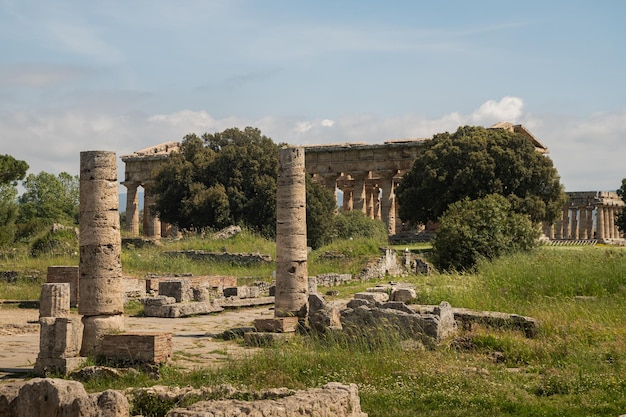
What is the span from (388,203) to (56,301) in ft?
135

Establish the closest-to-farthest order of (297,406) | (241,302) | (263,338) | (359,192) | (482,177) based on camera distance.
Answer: (297,406), (263,338), (241,302), (482,177), (359,192)

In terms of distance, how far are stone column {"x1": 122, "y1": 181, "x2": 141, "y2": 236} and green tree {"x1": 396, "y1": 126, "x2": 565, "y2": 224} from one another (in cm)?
2158

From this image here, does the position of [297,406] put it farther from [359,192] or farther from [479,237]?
[359,192]

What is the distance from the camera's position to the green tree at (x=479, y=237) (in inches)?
1210

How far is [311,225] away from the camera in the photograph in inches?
1857

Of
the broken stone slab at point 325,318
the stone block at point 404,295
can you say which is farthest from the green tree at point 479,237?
the broken stone slab at point 325,318

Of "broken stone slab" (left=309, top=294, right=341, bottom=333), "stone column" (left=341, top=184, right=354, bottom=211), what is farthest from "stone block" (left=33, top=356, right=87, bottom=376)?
"stone column" (left=341, top=184, right=354, bottom=211)

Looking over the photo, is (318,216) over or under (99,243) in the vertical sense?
over

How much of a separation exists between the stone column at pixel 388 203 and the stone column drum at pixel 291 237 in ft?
121

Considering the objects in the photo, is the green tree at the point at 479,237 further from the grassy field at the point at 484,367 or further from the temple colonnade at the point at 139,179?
the temple colonnade at the point at 139,179

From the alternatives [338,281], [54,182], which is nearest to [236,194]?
[338,281]

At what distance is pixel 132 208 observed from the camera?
64.8 meters

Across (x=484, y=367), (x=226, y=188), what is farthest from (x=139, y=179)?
(x=484, y=367)

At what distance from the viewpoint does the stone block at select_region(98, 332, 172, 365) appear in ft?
48.4
